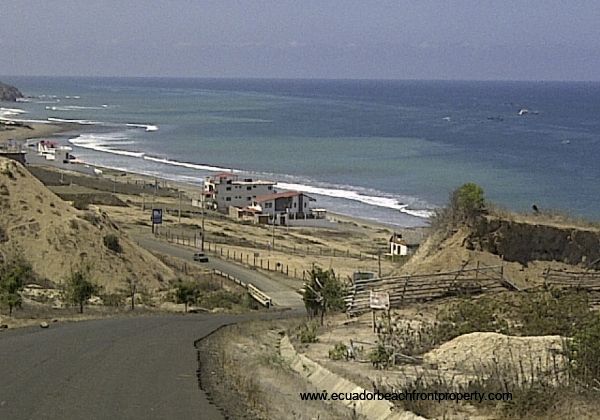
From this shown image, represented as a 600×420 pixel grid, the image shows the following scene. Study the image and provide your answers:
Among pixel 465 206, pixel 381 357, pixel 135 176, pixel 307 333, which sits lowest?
pixel 135 176

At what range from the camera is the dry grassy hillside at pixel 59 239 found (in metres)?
42.0

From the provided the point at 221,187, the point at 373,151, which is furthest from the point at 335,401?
the point at 373,151

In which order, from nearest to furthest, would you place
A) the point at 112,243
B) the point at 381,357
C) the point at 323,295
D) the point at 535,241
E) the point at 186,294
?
the point at 381,357
the point at 323,295
the point at 535,241
the point at 186,294
the point at 112,243

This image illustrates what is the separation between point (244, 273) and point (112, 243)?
25.7 ft

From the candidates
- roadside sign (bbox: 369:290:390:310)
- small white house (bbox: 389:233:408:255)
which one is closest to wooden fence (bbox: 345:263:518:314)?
roadside sign (bbox: 369:290:390:310)

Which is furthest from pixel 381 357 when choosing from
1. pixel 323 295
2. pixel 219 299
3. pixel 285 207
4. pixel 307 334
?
pixel 285 207

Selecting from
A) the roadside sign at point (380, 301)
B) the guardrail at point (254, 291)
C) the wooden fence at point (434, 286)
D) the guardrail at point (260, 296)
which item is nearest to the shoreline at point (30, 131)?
the guardrail at point (254, 291)

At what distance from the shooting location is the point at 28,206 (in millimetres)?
45812

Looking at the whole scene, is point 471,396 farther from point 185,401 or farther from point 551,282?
point 551,282

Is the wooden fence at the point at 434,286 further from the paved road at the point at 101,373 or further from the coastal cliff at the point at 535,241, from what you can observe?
the paved road at the point at 101,373

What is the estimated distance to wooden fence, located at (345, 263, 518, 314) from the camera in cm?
2541

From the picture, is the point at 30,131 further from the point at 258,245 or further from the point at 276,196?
the point at 258,245

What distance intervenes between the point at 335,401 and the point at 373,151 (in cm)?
11034

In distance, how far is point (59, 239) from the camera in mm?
43500
